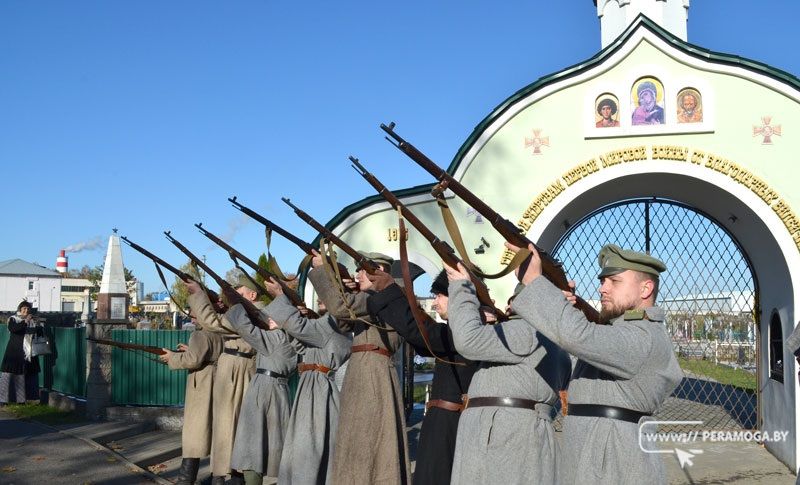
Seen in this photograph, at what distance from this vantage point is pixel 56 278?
76500mm

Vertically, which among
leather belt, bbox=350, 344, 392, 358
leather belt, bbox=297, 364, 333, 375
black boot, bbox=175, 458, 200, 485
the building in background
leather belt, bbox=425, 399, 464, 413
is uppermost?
the building in background

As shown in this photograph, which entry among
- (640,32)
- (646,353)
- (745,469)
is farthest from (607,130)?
(646,353)

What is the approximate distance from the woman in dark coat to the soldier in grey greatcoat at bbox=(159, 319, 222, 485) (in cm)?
671

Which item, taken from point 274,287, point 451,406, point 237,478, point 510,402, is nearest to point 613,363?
point 510,402

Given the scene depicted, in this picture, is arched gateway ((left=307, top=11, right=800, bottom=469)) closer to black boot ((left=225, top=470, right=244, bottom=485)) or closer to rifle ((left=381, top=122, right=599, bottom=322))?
black boot ((left=225, top=470, right=244, bottom=485))

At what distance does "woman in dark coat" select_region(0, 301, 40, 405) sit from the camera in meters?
13.4

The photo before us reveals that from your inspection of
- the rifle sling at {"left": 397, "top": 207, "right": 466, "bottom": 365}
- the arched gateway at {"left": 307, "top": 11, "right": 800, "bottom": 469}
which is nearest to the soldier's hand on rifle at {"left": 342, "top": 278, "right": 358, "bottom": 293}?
the rifle sling at {"left": 397, "top": 207, "right": 466, "bottom": 365}

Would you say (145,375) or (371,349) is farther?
(145,375)

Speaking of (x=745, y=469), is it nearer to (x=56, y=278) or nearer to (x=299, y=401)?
(x=299, y=401)

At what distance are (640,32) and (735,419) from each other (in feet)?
20.2

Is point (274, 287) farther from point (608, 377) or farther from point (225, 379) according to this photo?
point (608, 377)

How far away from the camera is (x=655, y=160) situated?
9.41 meters

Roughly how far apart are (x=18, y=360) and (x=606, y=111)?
9.80 m

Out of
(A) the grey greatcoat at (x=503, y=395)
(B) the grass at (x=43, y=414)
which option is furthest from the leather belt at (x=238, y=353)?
(B) the grass at (x=43, y=414)
